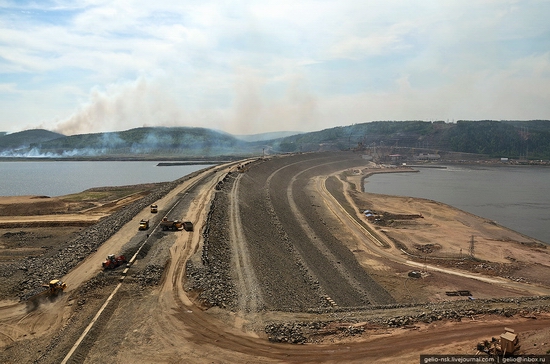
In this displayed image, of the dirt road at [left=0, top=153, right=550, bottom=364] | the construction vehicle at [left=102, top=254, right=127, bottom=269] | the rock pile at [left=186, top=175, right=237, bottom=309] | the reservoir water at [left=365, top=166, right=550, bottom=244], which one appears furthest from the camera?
the reservoir water at [left=365, top=166, right=550, bottom=244]

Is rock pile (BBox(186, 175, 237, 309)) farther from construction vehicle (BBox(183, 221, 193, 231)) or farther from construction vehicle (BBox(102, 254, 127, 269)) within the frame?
construction vehicle (BBox(102, 254, 127, 269))

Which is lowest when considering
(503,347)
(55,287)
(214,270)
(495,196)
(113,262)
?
(495,196)

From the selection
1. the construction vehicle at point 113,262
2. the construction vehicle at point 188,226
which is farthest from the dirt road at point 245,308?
the construction vehicle at point 188,226

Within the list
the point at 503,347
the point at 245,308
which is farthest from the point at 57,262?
the point at 503,347

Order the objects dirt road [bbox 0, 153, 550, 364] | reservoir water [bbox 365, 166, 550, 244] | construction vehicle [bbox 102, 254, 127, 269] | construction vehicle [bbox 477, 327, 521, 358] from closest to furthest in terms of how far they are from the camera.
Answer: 1. construction vehicle [bbox 477, 327, 521, 358]
2. dirt road [bbox 0, 153, 550, 364]
3. construction vehicle [bbox 102, 254, 127, 269]
4. reservoir water [bbox 365, 166, 550, 244]

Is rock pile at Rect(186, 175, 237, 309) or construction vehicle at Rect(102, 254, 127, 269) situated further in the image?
construction vehicle at Rect(102, 254, 127, 269)

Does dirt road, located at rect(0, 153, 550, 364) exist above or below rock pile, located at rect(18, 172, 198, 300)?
below

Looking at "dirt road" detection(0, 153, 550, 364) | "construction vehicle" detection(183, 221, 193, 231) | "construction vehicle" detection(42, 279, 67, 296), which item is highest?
"construction vehicle" detection(183, 221, 193, 231)

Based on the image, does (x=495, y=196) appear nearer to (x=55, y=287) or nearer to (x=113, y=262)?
(x=113, y=262)

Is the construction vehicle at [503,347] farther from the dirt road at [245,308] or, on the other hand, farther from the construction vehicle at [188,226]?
the construction vehicle at [188,226]

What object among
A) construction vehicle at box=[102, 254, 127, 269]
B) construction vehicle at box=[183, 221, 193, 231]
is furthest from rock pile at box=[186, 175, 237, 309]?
construction vehicle at box=[102, 254, 127, 269]
